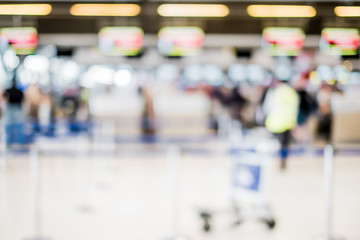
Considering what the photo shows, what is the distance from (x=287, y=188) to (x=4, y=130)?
6.17m

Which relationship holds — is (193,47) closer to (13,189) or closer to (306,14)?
(306,14)

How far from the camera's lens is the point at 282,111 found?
326 inches

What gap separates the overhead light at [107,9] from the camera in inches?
348

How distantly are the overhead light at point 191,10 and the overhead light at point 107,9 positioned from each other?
0.58m

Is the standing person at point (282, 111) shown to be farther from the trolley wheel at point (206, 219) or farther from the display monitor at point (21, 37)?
the display monitor at point (21, 37)

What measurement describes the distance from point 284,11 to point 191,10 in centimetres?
189

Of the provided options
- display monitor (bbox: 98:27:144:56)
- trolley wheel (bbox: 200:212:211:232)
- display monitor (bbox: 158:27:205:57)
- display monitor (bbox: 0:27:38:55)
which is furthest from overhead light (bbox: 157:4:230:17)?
trolley wheel (bbox: 200:212:211:232)

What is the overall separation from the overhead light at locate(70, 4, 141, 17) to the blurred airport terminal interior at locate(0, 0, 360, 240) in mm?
29

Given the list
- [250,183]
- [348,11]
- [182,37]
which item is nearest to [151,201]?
[250,183]

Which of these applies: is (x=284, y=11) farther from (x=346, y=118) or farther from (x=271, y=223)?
(x=271, y=223)

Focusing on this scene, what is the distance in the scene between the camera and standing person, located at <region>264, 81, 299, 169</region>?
8211 millimetres

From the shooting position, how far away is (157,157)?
1073 cm

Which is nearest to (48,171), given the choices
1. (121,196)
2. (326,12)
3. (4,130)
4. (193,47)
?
(4,130)

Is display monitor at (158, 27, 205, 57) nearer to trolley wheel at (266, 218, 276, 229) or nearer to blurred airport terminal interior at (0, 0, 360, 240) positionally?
blurred airport terminal interior at (0, 0, 360, 240)
